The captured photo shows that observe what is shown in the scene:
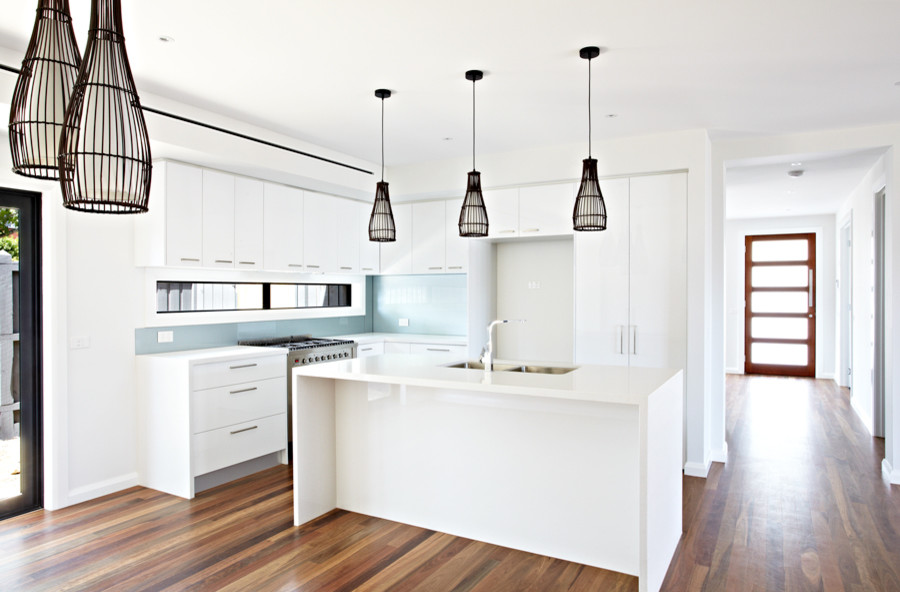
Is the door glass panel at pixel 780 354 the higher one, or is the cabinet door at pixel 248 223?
the cabinet door at pixel 248 223

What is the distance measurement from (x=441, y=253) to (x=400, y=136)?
4.61 ft

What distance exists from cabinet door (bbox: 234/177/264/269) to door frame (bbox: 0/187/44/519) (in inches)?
49.6

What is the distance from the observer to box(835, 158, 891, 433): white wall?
5711mm

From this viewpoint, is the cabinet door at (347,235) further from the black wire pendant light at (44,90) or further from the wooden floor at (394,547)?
the black wire pendant light at (44,90)

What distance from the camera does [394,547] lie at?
3.15 meters

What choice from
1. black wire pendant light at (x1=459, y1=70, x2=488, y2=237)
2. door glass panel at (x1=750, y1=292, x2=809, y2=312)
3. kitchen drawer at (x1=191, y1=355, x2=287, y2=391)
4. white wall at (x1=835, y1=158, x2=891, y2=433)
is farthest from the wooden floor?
door glass panel at (x1=750, y1=292, x2=809, y2=312)

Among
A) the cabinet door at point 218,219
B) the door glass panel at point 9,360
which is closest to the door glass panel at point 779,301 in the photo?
the cabinet door at point 218,219

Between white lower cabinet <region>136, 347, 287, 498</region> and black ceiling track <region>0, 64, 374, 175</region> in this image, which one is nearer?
black ceiling track <region>0, 64, 374, 175</region>

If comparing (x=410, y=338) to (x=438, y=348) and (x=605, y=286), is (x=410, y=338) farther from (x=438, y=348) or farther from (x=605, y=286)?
(x=605, y=286)

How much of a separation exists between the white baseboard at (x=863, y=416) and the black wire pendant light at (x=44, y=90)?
21.8 feet

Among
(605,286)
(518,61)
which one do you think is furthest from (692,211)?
(518,61)

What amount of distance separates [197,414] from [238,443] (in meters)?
0.43

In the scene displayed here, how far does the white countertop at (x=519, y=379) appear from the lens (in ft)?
8.82

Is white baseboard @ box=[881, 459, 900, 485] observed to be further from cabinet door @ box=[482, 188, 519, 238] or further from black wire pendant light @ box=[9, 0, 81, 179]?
black wire pendant light @ box=[9, 0, 81, 179]
